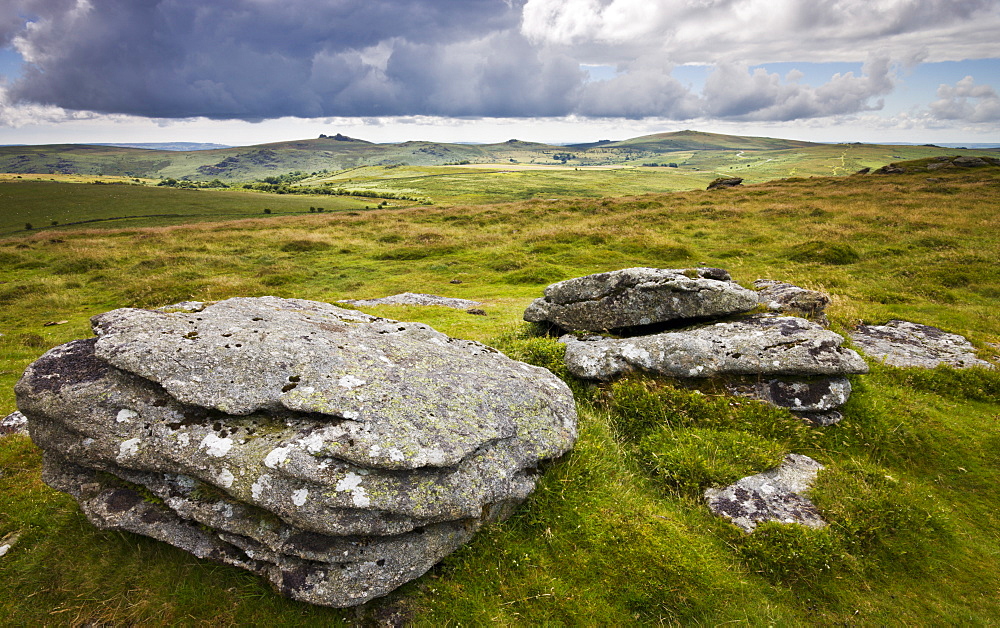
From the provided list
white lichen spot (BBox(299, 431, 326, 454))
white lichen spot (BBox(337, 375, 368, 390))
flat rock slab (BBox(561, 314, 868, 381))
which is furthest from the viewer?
flat rock slab (BBox(561, 314, 868, 381))

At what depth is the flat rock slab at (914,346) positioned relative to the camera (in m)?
11.8

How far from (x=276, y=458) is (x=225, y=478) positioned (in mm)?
716

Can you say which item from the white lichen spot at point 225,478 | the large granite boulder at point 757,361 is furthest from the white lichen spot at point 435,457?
the large granite boulder at point 757,361

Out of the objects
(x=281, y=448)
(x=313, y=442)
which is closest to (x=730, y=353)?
(x=313, y=442)

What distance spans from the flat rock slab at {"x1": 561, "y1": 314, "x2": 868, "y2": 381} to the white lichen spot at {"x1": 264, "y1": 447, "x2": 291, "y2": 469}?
6866mm

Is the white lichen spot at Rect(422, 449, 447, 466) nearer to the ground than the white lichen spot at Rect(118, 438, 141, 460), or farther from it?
nearer to the ground

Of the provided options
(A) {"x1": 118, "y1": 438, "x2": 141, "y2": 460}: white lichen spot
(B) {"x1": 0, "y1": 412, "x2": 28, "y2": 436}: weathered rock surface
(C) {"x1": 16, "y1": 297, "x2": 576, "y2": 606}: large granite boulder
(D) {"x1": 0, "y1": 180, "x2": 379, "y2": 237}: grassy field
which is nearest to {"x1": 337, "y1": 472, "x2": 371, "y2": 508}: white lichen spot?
(C) {"x1": 16, "y1": 297, "x2": 576, "y2": 606}: large granite boulder

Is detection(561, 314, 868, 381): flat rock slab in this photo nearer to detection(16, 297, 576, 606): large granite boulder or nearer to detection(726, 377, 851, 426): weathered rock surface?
detection(726, 377, 851, 426): weathered rock surface

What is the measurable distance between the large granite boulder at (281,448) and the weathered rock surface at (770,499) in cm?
280

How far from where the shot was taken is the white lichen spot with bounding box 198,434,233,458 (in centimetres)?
592

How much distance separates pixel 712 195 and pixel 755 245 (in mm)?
31369

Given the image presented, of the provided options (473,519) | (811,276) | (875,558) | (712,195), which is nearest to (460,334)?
(473,519)

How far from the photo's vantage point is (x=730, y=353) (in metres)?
10.1

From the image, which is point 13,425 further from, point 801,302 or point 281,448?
point 801,302
